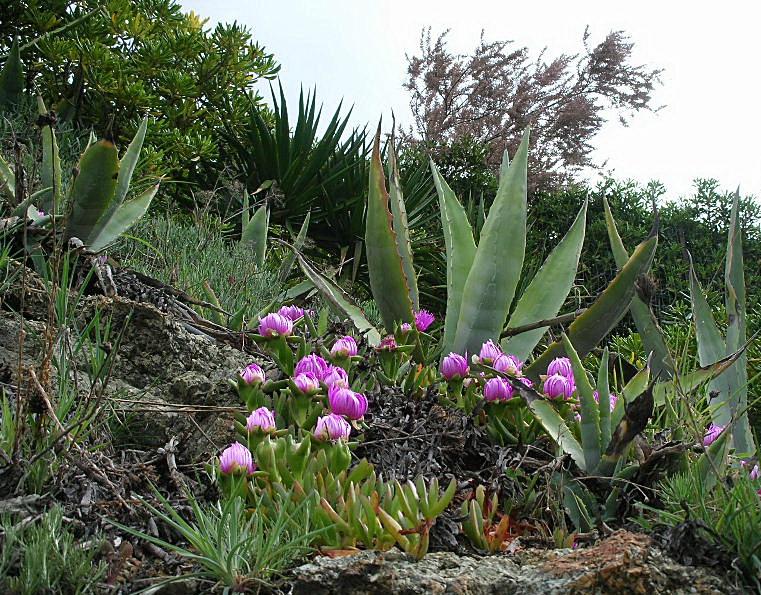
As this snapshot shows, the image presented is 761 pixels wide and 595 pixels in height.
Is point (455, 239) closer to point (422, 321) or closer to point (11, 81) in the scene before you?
point (422, 321)

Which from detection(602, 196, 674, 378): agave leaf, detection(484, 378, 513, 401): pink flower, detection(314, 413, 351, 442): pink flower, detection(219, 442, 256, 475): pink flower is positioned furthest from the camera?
detection(602, 196, 674, 378): agave leaf

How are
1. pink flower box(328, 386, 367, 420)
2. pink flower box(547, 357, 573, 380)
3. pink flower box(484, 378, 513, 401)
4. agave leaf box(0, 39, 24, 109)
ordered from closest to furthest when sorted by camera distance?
1. pink flower box(328, 386, 367, 420)
2. pink flower box(484, 378, 513, 401)
3. pink flower box(547, 357, 573, 380)
4. agave leaf box(0, 39, 24, 109)

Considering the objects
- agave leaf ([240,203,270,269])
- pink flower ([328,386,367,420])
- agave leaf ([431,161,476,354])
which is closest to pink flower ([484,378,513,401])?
pink flower ([328,386,367,420])

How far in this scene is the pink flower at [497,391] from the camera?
7.75ft

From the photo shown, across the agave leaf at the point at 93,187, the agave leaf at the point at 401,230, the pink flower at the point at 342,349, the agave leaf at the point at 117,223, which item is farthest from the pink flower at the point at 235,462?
the agave leaf at the point at 117,223

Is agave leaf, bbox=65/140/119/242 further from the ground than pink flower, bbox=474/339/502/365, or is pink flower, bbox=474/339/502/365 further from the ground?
agave leaf, bbox=65/140/119/242

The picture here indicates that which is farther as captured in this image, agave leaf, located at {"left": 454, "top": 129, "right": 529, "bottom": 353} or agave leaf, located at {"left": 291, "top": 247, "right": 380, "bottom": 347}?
agave leaf, located at {"left": 291, "top": 247, "right": 380, "bottom": 347}

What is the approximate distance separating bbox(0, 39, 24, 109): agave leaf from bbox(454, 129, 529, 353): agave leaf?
4.14 m

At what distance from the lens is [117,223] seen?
157 inches

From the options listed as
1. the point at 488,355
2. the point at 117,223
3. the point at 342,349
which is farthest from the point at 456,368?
the point at 117,223

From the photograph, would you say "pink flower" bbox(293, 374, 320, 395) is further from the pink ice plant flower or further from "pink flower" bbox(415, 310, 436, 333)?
"pink flower" bbox(415, 310, 436, 333)

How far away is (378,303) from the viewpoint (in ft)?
11.1

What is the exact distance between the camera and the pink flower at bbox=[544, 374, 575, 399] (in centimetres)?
239

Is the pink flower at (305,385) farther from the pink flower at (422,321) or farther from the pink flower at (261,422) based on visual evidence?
the pink flower at (422,321)
